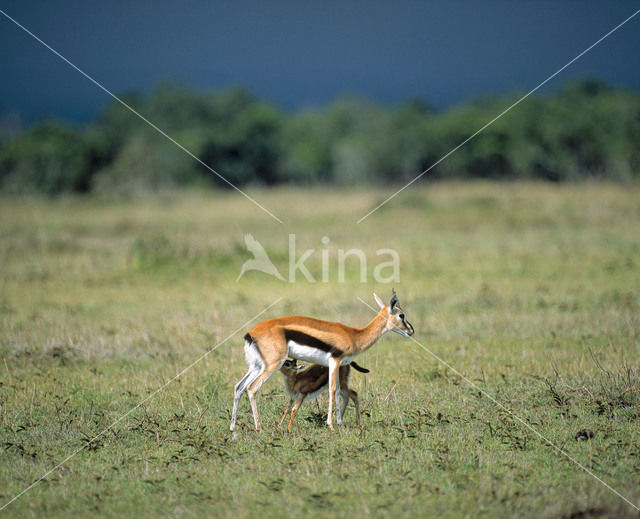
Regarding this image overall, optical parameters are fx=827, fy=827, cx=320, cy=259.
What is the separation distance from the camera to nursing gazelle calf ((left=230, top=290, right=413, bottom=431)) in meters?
8.59

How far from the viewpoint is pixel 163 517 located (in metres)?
6.80

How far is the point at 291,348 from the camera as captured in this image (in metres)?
8.70

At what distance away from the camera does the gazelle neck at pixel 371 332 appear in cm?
923

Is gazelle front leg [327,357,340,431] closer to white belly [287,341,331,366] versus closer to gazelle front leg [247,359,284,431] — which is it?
white belly [287,341,331,366]

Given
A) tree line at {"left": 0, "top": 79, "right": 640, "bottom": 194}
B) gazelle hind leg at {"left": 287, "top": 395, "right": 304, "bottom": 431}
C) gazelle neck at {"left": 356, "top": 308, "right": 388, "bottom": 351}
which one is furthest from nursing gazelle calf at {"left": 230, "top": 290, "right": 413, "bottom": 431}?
tree line at {"left": 0, "top": 79, "right": 640, "bottom": 194}

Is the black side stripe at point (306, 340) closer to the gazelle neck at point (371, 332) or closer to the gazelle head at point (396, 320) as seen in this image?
the gazelle neck at point (371, 332)

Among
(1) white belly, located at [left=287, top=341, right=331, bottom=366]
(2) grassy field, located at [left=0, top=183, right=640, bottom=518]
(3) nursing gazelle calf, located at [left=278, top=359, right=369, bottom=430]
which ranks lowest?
(2) grassy field, located at [left=0, top=183, right=640, bottom=518]

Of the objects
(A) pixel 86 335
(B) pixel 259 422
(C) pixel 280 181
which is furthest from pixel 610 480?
(C) pixel 280 181

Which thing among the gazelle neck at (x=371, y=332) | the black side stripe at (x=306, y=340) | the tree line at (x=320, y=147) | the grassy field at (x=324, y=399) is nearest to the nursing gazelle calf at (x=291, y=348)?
the black side stripe at (x=306, y=340)

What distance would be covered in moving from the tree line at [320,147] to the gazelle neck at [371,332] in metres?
40.8

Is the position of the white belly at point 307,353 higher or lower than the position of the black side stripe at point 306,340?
lower

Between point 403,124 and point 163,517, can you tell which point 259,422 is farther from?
point 403,124

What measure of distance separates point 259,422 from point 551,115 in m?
54.8

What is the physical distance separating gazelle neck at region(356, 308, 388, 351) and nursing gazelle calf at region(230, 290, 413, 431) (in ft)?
0.34
